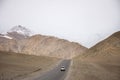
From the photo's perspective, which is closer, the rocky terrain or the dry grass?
the dry grass

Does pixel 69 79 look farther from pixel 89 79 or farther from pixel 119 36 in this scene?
pixel 119 36

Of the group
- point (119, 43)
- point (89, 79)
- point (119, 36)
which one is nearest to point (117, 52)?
point (119, 43)

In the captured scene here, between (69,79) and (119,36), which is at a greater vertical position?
(69,79)

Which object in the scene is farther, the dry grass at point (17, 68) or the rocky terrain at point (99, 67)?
the rocky terrain at point (99, 67)

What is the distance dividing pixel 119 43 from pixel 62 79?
13292 centimetres

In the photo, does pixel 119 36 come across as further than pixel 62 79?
Yes

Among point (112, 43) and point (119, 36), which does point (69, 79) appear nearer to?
point (112, 43)

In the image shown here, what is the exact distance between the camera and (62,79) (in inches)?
1086

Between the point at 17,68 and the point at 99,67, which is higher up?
the point at 17,68

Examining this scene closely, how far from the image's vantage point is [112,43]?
160 m

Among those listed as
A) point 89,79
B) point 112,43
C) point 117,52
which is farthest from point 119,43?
point 89,79

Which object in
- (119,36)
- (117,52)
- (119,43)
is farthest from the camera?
(119,36)

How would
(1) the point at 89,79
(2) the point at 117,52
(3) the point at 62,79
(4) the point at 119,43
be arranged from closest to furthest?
1. (3) the point at 62,79
2. (1) the point at 89,79
3. (2) the point at 117,52
4. (4) the point at 119,43

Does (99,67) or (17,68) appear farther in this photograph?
(99,67)
